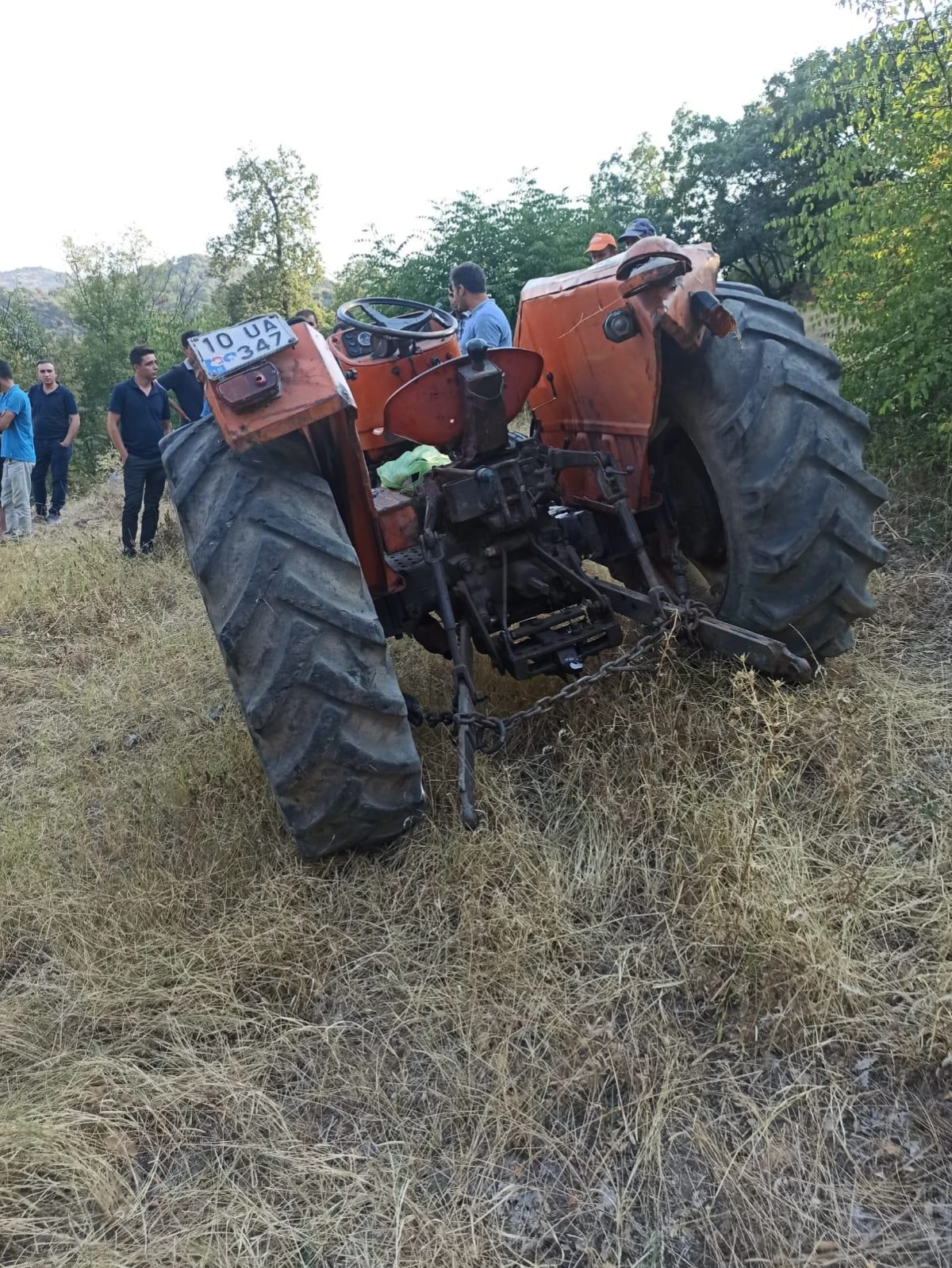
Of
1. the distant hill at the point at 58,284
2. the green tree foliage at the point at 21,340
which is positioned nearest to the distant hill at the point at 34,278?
the distant hill at the point at 58,284

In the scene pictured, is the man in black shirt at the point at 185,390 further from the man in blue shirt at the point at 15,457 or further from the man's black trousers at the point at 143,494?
the man in blue shirt at the point at 15,457

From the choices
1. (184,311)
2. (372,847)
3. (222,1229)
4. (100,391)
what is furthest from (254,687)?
(184,311)

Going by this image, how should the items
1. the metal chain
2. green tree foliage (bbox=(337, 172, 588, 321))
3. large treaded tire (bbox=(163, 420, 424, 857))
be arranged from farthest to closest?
green tree foliage (bbox=(337, 172, 588, 321)) < the metal chain < large treaded tire (bbox=(163, 420, 424, 857))

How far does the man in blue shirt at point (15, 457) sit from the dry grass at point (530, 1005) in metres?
6.49

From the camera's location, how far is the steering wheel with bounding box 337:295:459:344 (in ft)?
12.7

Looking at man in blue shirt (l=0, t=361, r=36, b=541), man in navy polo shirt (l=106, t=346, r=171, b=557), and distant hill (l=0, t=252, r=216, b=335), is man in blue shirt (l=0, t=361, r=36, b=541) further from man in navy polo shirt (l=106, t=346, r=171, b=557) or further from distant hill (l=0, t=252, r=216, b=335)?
distant hill (l=0, t=252, r=216, b=335)

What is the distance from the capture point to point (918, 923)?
7.11ft

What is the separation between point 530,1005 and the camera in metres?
2.12

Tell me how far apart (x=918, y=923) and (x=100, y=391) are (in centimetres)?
3016

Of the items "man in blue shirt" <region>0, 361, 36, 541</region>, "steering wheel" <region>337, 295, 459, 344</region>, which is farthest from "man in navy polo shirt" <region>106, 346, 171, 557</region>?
"steering wheel" <region>337, 295, 459, 344</region>

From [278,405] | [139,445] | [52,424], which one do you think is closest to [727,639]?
[278,405]

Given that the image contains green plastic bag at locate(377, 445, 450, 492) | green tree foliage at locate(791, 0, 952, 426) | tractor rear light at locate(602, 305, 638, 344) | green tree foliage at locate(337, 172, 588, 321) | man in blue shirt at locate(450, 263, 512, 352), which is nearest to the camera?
tractor rear light at locate(602, 305, 638, 344)

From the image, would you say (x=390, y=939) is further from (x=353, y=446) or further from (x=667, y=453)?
(x=667, y=453)

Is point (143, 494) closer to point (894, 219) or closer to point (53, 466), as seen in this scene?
point (53, 466)
